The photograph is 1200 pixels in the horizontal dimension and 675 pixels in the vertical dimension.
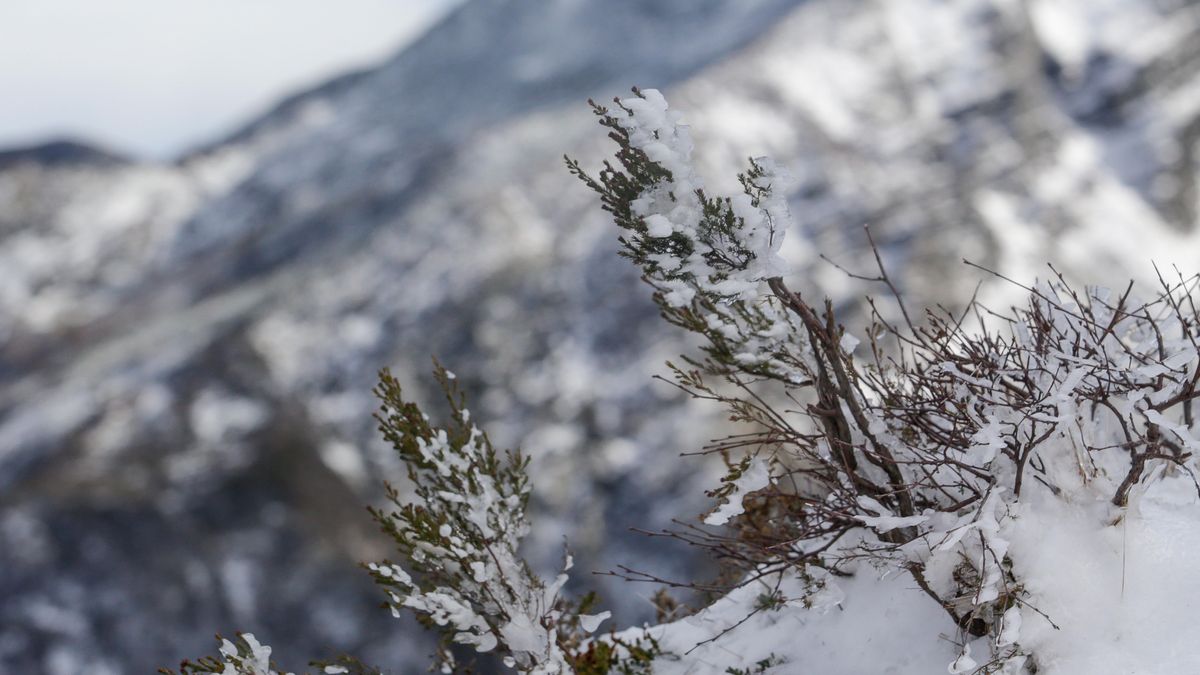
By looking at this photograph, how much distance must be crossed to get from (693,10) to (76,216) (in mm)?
61971

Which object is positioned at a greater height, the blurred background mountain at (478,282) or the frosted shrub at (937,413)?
the blurred background mountain at (478,282)

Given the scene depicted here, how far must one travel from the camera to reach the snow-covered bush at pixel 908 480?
394 cm

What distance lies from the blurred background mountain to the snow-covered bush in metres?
30.5

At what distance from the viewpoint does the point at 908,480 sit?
448 cm

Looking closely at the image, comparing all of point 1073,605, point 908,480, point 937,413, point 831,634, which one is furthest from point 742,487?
point 1073,605

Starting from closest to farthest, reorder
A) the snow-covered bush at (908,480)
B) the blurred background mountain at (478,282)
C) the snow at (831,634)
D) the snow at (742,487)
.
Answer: the snow-covered bush at (908,480)
the snow at (742,487)
the snow at (831,634)
the blurred background mountain at (478,282)

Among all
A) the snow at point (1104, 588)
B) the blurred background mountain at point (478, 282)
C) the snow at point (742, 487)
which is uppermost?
the blurred background mountain at point (478, 282)

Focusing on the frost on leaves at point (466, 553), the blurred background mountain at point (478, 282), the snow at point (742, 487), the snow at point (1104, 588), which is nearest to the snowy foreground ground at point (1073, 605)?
the snow at point (1104, 588)

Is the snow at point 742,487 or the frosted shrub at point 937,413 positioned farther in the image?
the snow at point 742,487

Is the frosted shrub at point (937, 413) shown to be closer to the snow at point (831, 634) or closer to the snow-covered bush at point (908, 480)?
the snow-covered bush at point (908, 480)

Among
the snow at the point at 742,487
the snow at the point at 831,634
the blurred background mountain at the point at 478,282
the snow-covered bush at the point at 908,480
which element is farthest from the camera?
the blurred background mountain at the point at 478,282

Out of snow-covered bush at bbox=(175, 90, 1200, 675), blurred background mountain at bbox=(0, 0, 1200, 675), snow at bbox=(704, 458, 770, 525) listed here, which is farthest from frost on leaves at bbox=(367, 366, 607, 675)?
blurred background mountain at bbox=(0, 0, 1200, 675)

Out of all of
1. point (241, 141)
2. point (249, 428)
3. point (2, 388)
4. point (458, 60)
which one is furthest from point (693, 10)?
point (2, 388)

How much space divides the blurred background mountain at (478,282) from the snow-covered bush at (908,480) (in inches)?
1202
